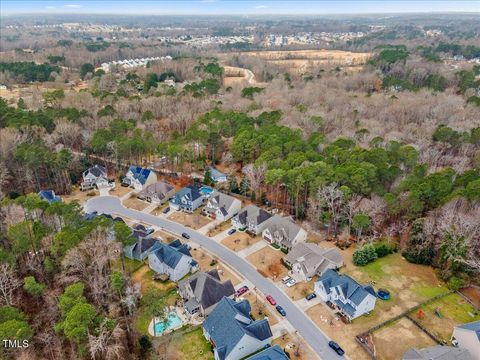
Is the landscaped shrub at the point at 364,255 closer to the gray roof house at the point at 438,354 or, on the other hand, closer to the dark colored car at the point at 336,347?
the dark colored car at the point at 336,347

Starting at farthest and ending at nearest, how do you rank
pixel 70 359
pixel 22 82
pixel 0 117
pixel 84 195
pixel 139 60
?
pixel 139 60 < pixel 22 82 < pixel 0 117 < pixel 84 195 < pixel 70 359

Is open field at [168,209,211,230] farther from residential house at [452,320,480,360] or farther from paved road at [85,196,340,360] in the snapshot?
residential house at [452,320,480,360]

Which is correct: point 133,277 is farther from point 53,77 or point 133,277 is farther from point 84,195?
point 53,77

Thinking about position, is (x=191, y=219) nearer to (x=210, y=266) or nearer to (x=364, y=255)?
(x=210, y=266)

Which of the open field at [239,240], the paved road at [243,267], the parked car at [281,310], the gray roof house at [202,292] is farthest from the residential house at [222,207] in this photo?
the parked car at [281,310]

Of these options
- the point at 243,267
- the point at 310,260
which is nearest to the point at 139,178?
the point at 243,267

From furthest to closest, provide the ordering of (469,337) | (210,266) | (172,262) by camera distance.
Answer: (210,266), (172,262), (469,337)

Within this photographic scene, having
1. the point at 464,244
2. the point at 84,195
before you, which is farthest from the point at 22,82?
the point at 464,244
